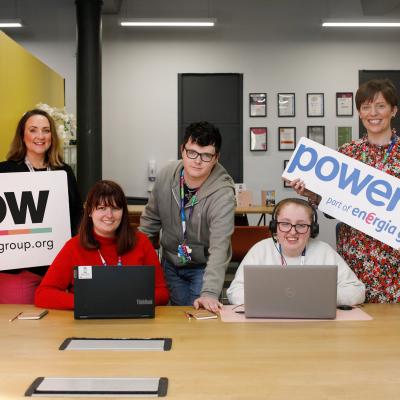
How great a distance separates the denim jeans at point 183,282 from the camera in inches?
116

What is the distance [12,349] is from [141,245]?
3.09 feet

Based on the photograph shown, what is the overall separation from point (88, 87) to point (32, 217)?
4743 mm

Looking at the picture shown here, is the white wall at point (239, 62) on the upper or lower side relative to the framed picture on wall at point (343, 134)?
upper

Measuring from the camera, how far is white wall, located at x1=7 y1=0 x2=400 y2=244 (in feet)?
27.4

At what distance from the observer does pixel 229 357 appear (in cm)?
176

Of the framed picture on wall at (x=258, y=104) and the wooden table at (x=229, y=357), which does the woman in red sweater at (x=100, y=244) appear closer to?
the wooden table at (x=229, y=357)

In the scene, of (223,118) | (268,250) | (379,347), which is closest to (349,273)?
(268,250)

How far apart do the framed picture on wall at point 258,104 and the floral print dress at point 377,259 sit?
564cm

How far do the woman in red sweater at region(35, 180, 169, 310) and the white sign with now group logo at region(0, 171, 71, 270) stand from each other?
1.17ft

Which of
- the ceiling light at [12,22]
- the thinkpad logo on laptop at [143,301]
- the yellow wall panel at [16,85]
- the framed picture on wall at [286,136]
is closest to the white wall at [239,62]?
the framed picture on wall at [286,136]

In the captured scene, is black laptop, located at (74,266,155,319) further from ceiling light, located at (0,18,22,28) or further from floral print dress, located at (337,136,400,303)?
ceiling light, located at (0,18,22,28)

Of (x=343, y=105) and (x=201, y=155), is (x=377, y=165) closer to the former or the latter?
(x=201, y=155)

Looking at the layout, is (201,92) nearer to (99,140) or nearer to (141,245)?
(99,140)

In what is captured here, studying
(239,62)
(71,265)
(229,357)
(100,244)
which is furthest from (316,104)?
(229,357)
